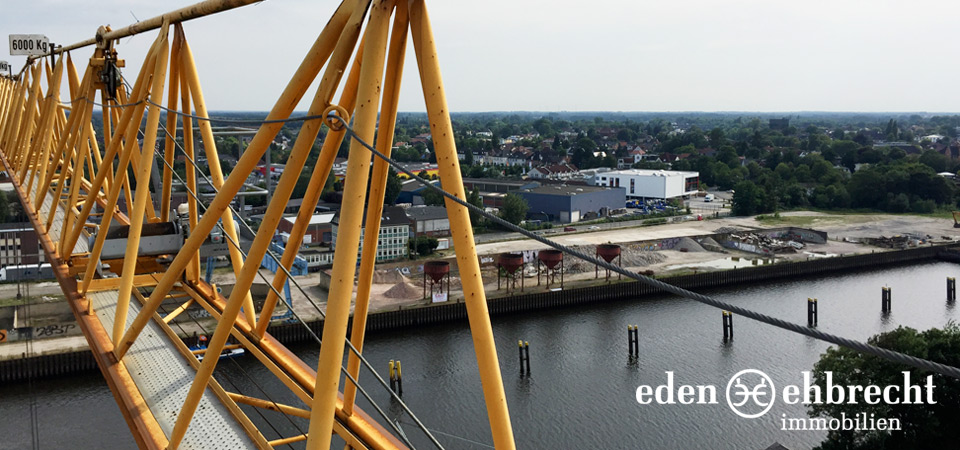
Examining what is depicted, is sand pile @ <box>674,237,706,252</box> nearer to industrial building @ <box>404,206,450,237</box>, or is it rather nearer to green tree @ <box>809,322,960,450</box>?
industrial building @ <box>404,206,450,237</box>

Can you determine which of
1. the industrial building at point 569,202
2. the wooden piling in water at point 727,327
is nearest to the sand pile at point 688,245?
the industrial building at point 569,202

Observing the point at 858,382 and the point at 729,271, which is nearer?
the point at 858,382

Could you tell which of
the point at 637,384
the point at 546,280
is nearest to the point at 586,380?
the point at 637,384

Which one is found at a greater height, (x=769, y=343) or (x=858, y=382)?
(x=858, y=382)

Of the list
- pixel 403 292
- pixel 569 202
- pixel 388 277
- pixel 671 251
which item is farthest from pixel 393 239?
pixel 569 202

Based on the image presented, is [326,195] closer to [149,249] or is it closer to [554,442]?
[554,442]
